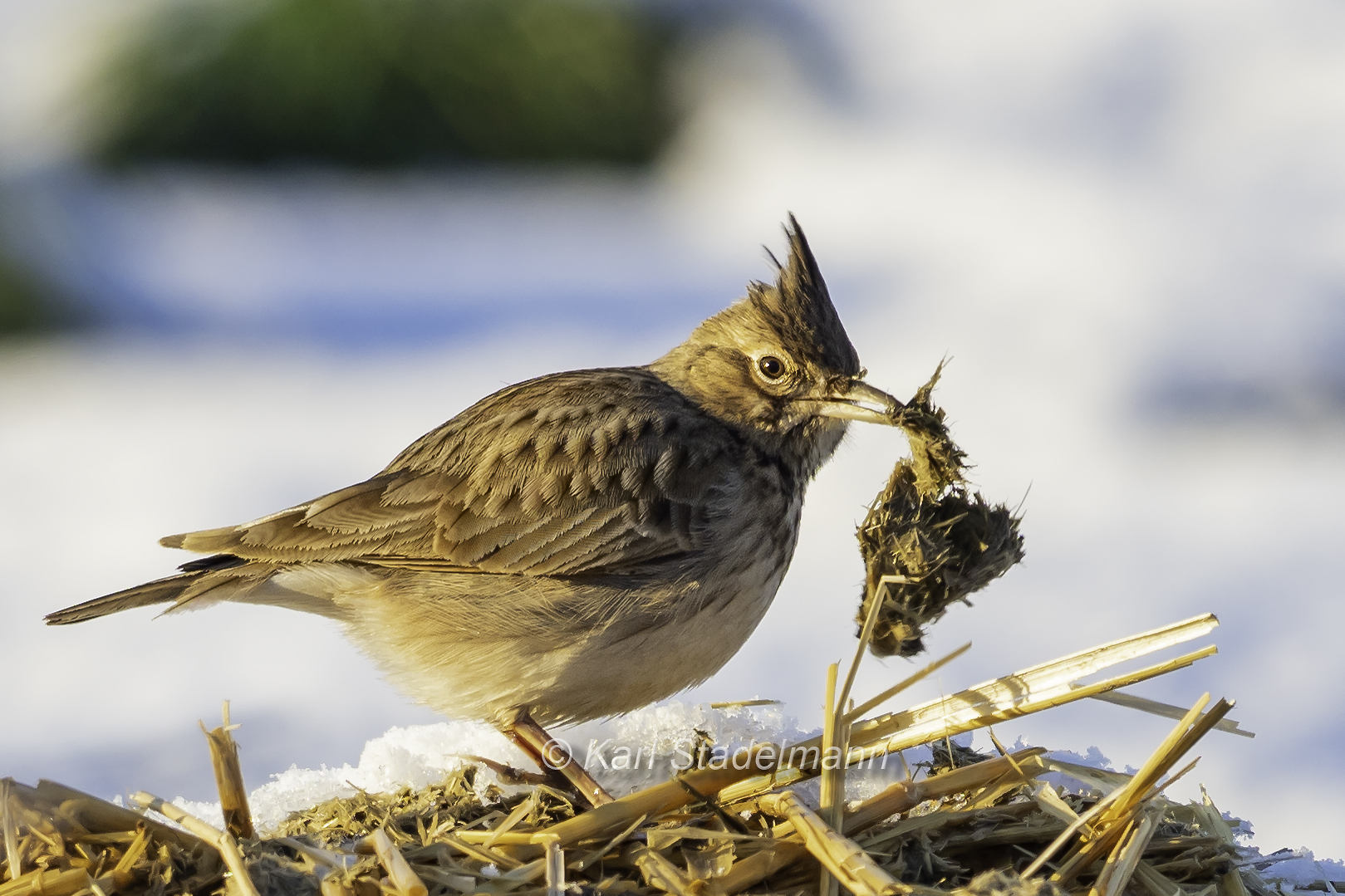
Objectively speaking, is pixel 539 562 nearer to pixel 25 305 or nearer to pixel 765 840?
pixel 765 840

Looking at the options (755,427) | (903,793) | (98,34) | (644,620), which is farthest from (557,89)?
(903,793)

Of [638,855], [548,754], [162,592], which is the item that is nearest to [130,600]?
[162,592]

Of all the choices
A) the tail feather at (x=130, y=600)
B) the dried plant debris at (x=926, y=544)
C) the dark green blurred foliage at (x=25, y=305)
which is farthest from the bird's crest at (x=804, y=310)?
the dark green blurred foliage at (x=25, y=305)

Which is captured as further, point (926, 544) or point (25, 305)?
point (25, 305)

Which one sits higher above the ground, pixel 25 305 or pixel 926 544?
pixel 25 305
